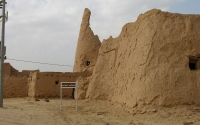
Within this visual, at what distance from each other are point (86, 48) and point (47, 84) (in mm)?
5636

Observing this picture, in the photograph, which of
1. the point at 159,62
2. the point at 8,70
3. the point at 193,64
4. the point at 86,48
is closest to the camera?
the point at 159,62

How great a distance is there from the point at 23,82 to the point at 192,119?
13417mm

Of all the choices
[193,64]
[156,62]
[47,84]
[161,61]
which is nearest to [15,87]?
[47,84]

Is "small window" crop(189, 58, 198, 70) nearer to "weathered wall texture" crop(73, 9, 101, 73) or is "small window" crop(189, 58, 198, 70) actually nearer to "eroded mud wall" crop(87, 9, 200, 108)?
"eroded mud wall" crop(87, 9, 200, 108)

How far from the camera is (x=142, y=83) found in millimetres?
11461

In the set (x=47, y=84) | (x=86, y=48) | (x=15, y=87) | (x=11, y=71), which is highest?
(x=86, y=48)

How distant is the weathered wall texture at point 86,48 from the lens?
76.4 ft

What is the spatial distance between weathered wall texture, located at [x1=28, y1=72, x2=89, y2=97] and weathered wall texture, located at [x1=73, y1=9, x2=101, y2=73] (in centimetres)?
374

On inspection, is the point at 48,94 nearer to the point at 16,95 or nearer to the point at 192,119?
the point at 16,95

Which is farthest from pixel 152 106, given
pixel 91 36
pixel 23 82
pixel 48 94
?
A: pixel 91 36

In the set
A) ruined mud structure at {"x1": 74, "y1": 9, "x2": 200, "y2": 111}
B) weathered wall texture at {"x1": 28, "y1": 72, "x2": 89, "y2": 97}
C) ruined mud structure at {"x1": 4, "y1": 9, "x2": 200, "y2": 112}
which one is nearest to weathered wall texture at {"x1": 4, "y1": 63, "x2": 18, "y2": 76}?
weathered wall texture at {"x1": 28, "y1": 72, "x2": 89, "y2": 97}

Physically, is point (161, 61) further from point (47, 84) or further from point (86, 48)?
point (86, 48)

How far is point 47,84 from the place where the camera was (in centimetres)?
1892

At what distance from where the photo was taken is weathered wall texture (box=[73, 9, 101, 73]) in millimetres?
23281
